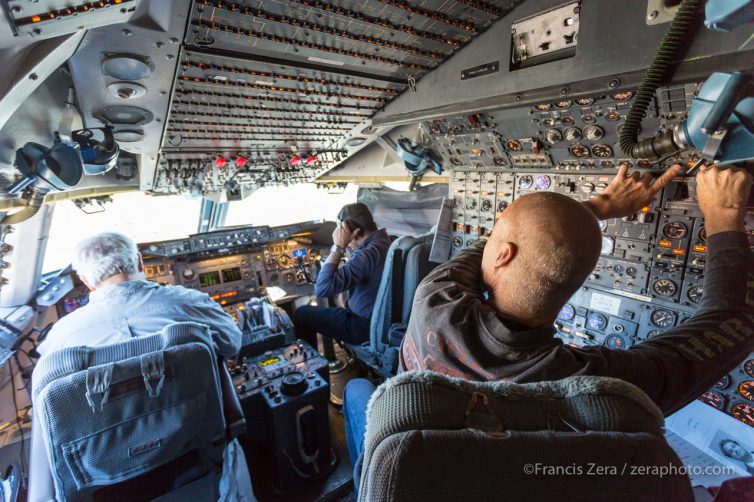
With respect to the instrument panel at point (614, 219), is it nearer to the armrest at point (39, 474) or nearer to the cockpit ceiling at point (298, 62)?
the cockpit ceiling at point (298, 62)

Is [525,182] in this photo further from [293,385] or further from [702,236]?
[293,385]

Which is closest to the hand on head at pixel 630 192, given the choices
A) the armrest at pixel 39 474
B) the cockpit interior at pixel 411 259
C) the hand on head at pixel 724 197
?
the cockpit interior at pixel 411 259

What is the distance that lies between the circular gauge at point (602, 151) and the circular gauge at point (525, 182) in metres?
0.43

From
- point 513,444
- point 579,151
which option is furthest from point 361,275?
point 513,444

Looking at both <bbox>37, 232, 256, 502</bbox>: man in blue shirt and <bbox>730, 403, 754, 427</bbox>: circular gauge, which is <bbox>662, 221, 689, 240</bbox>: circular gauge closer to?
<bbox>730, 403, 754, 427</bbox>: circular gauge

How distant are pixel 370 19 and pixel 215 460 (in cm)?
204

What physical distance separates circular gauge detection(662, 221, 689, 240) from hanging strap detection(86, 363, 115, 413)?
235cm

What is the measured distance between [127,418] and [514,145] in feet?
7.36

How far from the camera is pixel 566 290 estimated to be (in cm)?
83

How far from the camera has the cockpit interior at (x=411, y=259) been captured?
539mm

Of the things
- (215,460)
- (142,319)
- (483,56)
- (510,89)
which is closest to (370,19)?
(483,56)

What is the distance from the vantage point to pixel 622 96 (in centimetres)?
142

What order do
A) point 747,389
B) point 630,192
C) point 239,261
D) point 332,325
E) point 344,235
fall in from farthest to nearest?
point 239,261
point 332,325
point 344,235
point 747,389
point 630,192

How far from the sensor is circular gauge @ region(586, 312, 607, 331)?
195 centimetres
